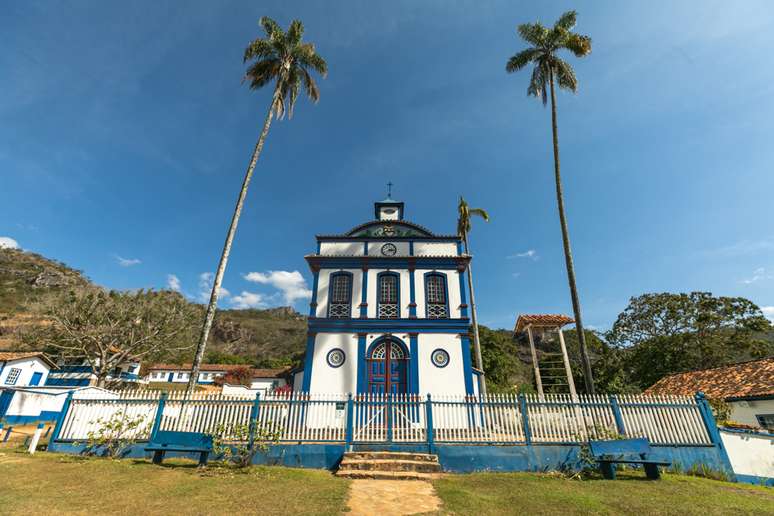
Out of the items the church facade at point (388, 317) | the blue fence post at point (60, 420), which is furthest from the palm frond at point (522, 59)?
the blue fence post at point (60, 420)

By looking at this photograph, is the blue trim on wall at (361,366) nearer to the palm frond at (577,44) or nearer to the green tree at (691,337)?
the palm frond at (577,44)

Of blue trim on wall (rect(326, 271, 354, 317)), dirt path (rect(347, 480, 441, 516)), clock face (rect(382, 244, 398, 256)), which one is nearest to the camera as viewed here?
dirt path (rect(347, 480, 441, 516))

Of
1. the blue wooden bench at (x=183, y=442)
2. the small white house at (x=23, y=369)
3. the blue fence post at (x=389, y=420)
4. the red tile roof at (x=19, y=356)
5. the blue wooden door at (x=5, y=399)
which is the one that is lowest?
the blue wooden bench at (x=183, y=442)

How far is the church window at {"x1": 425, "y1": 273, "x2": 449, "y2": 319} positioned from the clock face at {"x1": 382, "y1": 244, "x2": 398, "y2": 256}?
85.2 inches

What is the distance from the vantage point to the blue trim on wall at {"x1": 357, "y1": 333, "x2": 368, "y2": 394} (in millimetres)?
13430

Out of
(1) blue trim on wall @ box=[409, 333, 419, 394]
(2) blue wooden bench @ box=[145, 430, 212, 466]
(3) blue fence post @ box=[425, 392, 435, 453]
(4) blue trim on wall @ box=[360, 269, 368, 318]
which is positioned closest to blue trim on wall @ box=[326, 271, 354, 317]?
(4) blue trim on wall @ box=[360, 269, 368, 318]

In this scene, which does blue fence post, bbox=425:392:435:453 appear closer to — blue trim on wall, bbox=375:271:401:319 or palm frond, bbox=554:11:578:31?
blue trim on wall, bbox=375:271:401:319

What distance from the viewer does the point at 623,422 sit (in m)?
9.02

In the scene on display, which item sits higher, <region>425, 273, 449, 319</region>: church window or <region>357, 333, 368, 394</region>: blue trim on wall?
<region>425, 273, 449, 319</region>: church window

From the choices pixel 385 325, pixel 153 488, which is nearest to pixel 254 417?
pixel 153 488

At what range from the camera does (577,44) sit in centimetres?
1446

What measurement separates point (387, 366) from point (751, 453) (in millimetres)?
10839

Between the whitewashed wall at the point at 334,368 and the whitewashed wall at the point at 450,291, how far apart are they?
3.21 meters

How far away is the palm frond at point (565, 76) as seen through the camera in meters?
14.8
